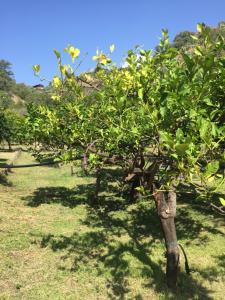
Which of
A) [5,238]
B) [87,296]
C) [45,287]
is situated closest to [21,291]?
[45,287]

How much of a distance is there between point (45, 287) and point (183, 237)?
4606mm

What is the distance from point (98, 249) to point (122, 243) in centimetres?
82

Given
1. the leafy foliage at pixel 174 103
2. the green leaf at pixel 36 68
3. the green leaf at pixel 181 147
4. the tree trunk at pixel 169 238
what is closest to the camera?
the green leaf at pixel 181 147

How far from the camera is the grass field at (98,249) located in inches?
314

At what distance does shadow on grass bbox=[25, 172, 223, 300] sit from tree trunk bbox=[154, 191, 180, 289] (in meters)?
0.31

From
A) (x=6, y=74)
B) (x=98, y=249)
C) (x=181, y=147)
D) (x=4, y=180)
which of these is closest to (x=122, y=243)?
(x=98, y=249)

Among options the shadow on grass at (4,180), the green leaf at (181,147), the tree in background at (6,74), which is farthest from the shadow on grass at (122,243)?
the tree in background at (6,74)

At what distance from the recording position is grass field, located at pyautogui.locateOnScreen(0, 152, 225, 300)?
26.2 ft

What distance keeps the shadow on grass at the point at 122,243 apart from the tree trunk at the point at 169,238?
1.02 ft

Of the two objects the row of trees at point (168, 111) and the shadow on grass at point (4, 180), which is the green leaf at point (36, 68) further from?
the shadow on grass at point (4, 180)

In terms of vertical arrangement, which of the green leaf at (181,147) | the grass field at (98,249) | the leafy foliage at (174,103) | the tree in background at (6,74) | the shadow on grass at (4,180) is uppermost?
the tree in background at (6,74)

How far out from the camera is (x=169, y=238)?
7781 millimetres

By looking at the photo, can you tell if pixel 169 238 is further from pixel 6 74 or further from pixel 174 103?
pixel 6 74

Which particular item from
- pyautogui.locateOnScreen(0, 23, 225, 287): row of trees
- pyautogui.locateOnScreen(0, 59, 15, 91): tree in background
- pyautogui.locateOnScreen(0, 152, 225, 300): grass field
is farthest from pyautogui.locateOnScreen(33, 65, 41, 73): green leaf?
pyautogui.locateOnScreen(0, 59, 15, 91): tree in background
